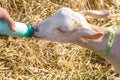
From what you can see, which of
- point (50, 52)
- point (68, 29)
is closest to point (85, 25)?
point (68, 29)

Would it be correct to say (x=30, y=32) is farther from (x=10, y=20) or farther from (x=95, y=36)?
(x=95, y=36)

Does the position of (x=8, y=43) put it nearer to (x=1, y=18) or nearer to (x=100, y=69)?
(x=100, y=69)

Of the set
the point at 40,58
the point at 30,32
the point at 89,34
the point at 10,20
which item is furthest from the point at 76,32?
the point at 40,58

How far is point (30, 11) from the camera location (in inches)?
238

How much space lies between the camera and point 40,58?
5637 millimetres

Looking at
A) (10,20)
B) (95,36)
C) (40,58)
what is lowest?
(40,58)

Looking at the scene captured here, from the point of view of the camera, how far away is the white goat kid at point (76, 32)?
173 inches

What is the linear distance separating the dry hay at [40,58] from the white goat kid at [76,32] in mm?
895

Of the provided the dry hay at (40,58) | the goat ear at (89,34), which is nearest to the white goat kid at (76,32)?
the goat ear at (89,34)

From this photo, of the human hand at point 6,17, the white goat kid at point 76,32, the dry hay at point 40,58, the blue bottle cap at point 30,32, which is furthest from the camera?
the dry hay at point 40,58

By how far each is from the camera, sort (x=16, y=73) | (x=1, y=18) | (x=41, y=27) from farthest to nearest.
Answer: (x=16, y=73) → (x=41, y=27) → (x=1, y=18)

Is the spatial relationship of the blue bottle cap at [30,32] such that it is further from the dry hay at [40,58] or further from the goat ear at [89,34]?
the dry hay at [40,58]

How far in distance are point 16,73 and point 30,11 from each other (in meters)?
1.04

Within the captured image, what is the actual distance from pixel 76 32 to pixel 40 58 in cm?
124
